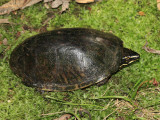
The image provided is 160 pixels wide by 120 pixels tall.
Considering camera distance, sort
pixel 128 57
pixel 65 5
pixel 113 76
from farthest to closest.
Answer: pixel 65 5, pixel 113 76, pixel 128 57

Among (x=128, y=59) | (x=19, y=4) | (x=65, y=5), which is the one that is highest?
(x=19, y=4)

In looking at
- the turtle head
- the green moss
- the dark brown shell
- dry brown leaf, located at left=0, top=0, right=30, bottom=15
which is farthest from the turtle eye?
dry brown leaf, located at left=0, top=0, right=30, bottom=15

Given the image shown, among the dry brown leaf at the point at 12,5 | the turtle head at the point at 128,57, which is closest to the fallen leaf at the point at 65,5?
the dry brown leaf at the point at 12,5

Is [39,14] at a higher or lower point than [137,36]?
higher

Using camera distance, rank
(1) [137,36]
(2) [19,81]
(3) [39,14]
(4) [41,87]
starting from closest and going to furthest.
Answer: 1. (4) [41,87]
2. (2) [19,81]
3. (1) [137,36]
4. (3) [39,14]

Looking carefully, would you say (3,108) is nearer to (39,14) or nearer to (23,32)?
(23,32)

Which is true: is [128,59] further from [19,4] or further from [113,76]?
[19,4]

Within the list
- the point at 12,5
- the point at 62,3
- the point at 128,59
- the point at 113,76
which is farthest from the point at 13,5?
the point at 128,59

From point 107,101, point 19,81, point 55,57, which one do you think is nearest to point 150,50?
point 107,101

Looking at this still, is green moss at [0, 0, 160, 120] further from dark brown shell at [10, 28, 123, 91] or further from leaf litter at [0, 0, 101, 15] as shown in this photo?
dark brown shell at [10, 28, 123, 91]
